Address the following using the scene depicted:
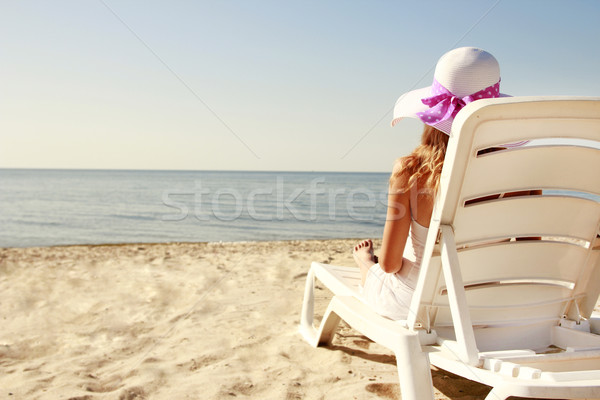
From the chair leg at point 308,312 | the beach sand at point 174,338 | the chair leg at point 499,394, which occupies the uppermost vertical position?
the chair leg at point 499,394

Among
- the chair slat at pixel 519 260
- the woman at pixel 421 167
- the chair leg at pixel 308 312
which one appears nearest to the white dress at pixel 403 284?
the woman at pixel 421 167

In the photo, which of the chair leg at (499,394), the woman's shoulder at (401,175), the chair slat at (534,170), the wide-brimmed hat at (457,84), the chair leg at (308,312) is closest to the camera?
the chair leg at (499,394)

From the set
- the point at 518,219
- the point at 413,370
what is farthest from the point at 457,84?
the point at 413,370

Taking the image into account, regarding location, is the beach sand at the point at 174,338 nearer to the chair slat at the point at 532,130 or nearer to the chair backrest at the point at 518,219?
the chair backrest at the point at 518,219

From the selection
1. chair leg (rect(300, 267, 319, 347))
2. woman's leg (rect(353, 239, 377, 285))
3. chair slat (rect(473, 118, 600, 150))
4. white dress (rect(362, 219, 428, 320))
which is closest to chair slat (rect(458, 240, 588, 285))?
white dress (rect(362, 219, 428, 320))

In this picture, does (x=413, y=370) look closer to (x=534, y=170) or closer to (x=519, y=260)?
(x=519, y=260)

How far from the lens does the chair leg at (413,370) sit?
200 centimetres

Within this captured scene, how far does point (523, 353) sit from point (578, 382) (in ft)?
1.05

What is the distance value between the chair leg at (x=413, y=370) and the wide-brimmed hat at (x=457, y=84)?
0.95 metres

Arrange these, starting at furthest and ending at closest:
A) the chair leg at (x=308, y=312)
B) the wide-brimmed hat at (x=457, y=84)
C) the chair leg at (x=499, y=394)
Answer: the chair leg at (x=308, y=312) → the wide-brimmed hat at (x=457, y=84) → the chair leg at (x=499, y=394)

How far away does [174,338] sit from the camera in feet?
11.4

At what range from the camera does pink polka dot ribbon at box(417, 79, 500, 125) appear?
212cm

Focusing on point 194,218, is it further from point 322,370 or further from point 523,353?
point 523,353

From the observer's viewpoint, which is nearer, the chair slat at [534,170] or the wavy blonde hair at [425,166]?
the chair slat at [534,170]
